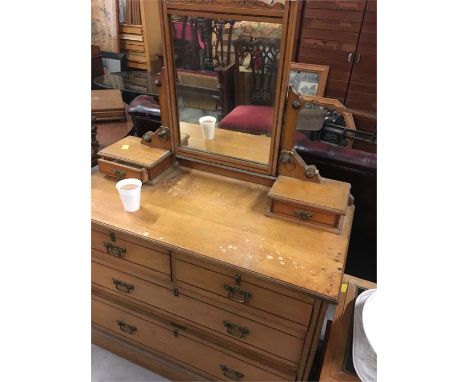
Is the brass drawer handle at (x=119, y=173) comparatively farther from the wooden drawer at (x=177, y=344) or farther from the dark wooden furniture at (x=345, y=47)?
the dark wooden furniture at (x=345, y=47)

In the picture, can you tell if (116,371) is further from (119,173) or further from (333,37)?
(333,37)

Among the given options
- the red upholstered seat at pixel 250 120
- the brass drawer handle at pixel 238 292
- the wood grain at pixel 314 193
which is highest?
the red upholstered seat at pixel 250 120

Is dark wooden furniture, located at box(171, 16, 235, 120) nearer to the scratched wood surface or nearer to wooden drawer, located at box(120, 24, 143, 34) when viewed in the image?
the scratched wood surface

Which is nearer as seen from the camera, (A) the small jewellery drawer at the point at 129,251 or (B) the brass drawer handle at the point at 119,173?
(A) the small jewellery drawer at the point at 129,251

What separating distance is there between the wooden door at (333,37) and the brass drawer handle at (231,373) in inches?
103

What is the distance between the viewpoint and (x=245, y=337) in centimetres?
112

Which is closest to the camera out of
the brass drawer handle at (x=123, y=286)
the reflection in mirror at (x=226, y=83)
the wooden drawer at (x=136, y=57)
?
the reflection in mirror at (x=226, y=83)

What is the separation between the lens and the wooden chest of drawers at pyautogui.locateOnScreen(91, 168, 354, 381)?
3.12 feet

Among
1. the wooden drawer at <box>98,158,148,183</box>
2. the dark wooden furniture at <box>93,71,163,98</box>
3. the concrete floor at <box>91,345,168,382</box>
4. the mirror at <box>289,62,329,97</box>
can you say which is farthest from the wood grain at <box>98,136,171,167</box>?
the mirror at <box>289,62,329,97</box>

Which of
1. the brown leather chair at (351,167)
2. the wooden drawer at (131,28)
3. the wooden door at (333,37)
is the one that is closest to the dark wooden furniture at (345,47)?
the wooden door at (333,37)

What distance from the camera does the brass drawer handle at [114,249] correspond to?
44.7 inches

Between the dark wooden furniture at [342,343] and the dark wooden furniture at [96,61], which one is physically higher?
the dark wooden furniture at [96,61]

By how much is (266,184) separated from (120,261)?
0.60 m

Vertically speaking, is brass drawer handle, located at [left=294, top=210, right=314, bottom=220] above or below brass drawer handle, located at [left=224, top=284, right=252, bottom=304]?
above
